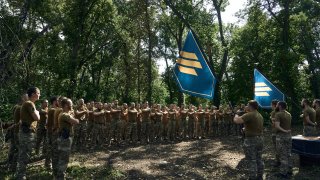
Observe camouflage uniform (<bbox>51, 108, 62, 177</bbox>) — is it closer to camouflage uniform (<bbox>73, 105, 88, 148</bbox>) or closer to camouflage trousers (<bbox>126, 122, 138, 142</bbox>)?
camouflage uniform (<bbox>73, 105, 88, 148</bbox>)

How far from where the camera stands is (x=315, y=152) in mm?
10555

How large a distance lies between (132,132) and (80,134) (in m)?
2.67

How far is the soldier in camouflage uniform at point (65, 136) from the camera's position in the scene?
8336 millimetres

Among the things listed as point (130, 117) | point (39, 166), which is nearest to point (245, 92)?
point (130, 117)

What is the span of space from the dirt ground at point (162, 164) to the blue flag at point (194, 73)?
2.62 metres

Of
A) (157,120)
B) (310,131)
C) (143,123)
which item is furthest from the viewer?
(157,120)

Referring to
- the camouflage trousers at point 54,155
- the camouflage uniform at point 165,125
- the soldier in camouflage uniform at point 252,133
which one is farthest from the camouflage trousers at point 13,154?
the camouflage uniform at point 165,125

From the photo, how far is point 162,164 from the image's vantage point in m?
11.8

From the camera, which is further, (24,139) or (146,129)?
(146,129)

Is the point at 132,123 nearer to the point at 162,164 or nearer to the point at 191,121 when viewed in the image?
the point at 191,121

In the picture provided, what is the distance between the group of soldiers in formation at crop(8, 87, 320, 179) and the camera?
8578mm

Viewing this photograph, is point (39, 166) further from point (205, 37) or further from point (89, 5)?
point (205, 37)

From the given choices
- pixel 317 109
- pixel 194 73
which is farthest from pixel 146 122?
pixel 317 109

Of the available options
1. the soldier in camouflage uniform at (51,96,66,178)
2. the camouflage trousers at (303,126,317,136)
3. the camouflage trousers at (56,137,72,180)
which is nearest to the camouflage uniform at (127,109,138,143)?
the soldier in camouflage uniform at (51,96,66,178)
